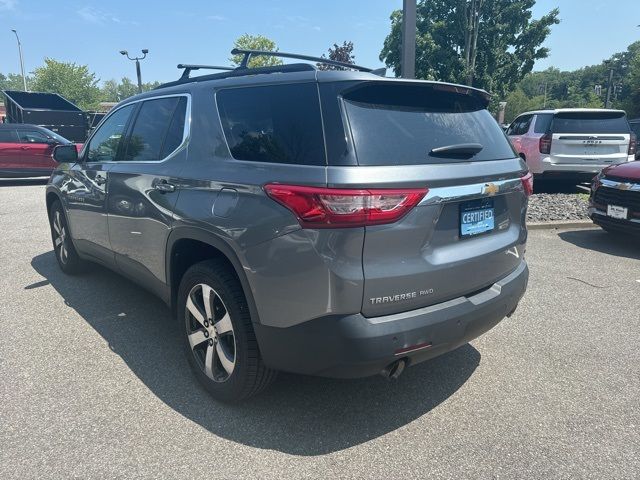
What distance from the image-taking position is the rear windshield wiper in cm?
246

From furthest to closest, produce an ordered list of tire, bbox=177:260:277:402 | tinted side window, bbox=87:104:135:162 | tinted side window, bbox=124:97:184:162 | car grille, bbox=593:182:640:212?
car grille, bbox=593:182:640:212
tinted side window, bbox=87:104:135:162
tinted side window, bbox=124:97:184:162
tire, bbox=177:260:277:402

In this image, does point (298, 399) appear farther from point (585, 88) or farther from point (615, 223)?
point (585, 88)

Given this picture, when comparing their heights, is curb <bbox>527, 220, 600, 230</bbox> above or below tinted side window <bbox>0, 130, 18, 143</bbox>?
below

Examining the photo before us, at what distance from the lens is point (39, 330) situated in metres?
3.90

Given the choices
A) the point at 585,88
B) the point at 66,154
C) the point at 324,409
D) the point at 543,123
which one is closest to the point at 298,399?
the point at 324,409

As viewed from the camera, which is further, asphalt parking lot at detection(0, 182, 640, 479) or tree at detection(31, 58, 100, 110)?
tree at detection(31, 58, 100, 110)

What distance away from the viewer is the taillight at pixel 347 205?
6.98 ft

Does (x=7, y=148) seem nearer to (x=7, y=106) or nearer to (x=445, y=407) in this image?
(x=7, y=106)

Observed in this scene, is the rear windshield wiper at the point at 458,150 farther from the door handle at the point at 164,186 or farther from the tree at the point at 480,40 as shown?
the tree at the point at 480,40

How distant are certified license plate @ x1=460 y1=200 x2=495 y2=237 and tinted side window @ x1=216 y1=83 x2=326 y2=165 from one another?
0.82 metres

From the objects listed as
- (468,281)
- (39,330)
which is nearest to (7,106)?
(39,330)

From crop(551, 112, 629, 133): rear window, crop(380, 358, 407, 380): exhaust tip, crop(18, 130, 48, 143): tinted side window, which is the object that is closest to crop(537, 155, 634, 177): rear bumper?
crop(551, 112, 629, 133): rear window

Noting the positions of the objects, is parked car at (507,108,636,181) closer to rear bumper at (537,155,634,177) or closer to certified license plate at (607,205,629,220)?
rear bumper at (537,155,634,177)

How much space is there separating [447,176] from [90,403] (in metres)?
2.38
